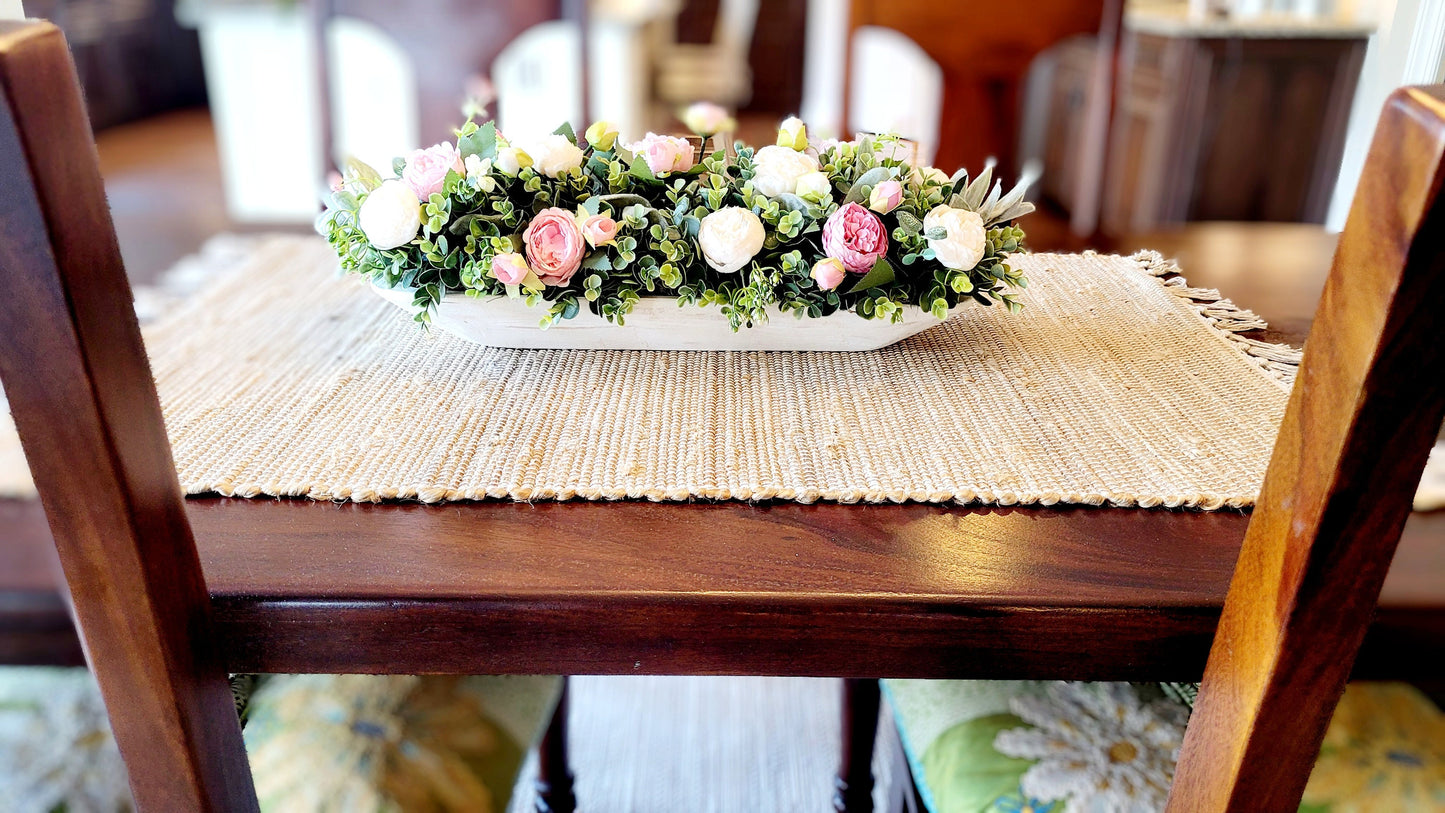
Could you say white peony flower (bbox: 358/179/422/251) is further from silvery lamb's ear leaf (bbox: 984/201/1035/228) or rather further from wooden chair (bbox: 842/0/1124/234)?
wooden chair (bbox: 842/0/1124/234)

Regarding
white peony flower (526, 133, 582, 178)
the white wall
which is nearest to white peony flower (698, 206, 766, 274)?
white peony flower (526, 133, 582, 178)

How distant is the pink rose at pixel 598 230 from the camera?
2.37 feet

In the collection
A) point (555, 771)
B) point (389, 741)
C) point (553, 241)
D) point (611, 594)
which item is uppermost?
point (553, 241)

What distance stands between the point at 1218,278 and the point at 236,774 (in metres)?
1.00

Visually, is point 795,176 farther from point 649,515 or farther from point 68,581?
point 68,581

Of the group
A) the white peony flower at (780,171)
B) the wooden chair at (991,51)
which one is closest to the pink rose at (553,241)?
the white peony flower at (780,171)

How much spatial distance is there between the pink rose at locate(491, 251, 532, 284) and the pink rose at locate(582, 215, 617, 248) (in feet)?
0.17

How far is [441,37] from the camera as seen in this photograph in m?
1.50

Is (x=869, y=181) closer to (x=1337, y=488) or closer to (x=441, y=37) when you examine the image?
(x=1337, y=488)

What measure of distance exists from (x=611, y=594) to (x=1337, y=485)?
33 cm

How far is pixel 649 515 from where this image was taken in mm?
594

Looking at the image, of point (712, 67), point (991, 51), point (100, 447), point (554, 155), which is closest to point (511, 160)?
point (554, 155)

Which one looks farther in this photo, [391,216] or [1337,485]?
[391,216]

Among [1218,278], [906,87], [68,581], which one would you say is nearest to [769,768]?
[1218,278]
